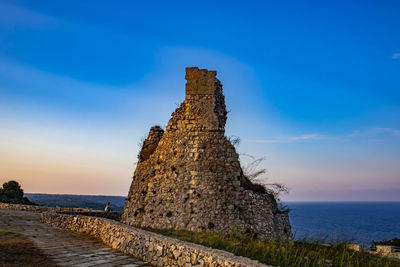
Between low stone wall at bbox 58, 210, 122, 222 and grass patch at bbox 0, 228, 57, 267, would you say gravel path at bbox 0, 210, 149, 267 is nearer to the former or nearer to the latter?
grass patch at bbox 0, 228, 57, 267

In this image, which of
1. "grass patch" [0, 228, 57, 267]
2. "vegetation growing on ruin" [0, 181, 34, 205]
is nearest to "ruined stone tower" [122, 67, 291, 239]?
"grass patch" [0, 228, 57, 267]

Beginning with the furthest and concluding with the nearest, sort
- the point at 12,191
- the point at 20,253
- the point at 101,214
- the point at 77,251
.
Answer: the point at 12,191, the point at 101,214, the point at 77,251, the point at 20,253

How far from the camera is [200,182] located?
1365 centimetres

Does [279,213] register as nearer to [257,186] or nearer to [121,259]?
[257,186]

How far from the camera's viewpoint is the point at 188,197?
13438 millimetres

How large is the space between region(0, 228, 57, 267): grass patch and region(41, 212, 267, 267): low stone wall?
2.28 meters

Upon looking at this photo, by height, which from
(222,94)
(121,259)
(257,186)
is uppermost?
(222,94)

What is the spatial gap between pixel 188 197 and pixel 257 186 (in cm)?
400

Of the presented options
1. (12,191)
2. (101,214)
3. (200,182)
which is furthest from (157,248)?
(12,191)

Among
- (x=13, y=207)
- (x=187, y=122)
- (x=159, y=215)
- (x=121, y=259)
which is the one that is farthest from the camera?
(x=13, y=207)

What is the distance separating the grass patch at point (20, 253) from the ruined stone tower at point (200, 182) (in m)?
5.02

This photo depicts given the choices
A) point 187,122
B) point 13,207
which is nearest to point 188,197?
point 187,122

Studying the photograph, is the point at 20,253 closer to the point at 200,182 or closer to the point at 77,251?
the point at 77,251

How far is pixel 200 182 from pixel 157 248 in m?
5.51
